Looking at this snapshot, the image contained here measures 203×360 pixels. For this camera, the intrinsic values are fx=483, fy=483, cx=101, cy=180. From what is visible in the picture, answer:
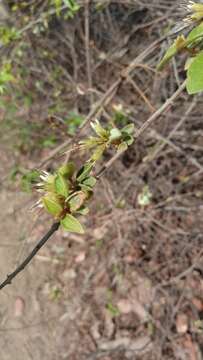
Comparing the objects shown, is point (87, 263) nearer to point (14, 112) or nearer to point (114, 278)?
point (114, 278)

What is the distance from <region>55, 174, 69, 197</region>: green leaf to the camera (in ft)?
2.48

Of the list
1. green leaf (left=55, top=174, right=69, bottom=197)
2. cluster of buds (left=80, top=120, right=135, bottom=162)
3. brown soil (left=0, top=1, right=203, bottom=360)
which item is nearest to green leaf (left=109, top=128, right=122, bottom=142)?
cluster of buds (left=80, top=120, right=135, bottom=162)

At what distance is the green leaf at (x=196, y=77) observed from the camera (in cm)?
67

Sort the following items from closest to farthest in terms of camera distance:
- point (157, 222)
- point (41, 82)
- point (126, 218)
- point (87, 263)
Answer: point (157, 222) → point (126, 218) → point (87, 263) → point (41, 82)

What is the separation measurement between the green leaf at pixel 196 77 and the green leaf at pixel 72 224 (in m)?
0.26

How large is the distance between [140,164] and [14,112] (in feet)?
4.53

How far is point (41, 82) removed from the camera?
12.2ft

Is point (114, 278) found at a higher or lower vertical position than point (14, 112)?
lower

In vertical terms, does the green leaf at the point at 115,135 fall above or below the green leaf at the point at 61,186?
above

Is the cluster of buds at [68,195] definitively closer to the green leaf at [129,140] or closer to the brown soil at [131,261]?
the green leaf at [129,140]

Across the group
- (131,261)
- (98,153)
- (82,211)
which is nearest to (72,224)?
(82,211)

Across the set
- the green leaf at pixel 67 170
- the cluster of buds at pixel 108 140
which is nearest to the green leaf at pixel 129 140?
the cluster of buds at pixel 108 140

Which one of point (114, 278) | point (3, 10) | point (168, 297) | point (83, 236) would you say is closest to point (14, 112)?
point (3, 10)

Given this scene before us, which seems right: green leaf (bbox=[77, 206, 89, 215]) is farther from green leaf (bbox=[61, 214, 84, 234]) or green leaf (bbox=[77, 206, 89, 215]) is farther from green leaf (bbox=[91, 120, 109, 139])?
green leaf (bbox=[91, 120, 109, 139])
